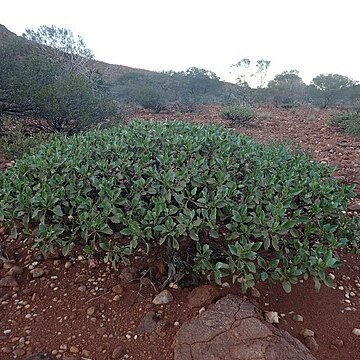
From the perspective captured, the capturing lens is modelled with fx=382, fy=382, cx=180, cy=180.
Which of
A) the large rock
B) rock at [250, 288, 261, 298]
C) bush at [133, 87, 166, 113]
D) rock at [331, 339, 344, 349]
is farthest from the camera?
bush at [133, 87, 166, 113]

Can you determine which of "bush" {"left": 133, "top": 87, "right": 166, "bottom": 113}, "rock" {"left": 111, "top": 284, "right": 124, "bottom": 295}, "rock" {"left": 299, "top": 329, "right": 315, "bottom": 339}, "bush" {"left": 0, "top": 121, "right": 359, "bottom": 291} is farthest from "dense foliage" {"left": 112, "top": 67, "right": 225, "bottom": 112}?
→ "rock" {"left": 299, "top": 329, "right": 315, "bottom": 339}

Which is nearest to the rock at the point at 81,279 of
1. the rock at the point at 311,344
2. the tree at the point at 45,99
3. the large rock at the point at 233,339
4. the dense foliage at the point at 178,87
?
the large rock at the point at 233,339

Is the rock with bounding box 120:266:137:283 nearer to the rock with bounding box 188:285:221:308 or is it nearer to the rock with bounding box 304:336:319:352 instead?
the rock with bounding box 188:285:221:308

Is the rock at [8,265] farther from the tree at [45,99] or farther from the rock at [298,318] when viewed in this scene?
the tree at [45,99]

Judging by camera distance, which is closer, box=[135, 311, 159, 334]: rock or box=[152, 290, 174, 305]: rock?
box=[135, 311, 159, 334]: rock

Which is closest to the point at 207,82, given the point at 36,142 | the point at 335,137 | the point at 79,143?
the point at 335,137

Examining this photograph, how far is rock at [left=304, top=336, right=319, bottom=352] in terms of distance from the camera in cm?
187

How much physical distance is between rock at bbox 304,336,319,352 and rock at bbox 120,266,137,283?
3.27 ft

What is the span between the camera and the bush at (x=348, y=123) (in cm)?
795

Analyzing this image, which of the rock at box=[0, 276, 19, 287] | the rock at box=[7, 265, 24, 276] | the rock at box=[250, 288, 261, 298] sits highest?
the rock at box=[250, 288, 261, 298]

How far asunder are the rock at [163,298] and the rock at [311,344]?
720 mm

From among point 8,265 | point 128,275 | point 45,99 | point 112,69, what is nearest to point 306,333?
point 128,275

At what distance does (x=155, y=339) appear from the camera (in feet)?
6.15

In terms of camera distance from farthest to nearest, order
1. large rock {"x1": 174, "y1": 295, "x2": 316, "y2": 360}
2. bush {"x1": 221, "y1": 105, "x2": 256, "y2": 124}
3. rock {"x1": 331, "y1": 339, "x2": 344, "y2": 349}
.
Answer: bush {"x1": 221, "y1": 105, "x2": 256, "y2": 124}, rock {"x1": 331, "y1": 339, "x2": 344, "y2": 349}, large rock {"x1": 174, "y1": 295, "x2": 316, "y2": 360}
